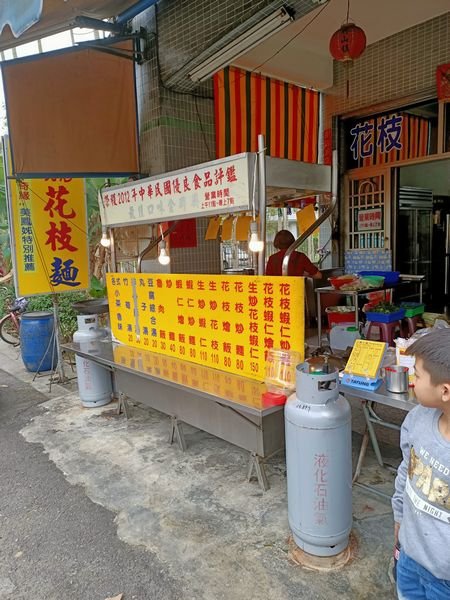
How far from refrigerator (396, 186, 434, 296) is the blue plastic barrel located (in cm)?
599

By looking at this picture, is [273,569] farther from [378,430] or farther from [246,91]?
[246,91]

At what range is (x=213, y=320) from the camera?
3.71 meters

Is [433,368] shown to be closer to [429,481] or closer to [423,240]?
[429,481]

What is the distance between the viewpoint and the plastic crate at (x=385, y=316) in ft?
17.2

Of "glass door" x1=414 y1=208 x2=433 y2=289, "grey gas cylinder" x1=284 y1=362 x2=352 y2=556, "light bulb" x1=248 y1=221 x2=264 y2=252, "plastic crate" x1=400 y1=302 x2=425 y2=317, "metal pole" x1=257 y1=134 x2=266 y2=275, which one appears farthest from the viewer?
"glass door" x1=414 y1=208 x2=433 y2=289

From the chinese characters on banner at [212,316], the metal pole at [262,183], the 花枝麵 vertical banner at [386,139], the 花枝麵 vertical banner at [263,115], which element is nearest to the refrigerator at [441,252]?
the 花枝麵 vertical banner at [386,139]

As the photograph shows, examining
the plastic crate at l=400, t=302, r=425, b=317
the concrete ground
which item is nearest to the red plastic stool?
the plastic crate at l=400, t=302, r=425, b=317

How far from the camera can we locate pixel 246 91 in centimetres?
638

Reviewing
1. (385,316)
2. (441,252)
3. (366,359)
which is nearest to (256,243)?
(366,359)

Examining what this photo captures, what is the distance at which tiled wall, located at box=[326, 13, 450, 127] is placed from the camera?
20.6 ft

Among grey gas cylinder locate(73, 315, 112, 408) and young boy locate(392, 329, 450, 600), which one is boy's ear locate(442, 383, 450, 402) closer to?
young boy locate(392, 329, 450, 600)

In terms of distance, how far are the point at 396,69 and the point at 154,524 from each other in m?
7.08

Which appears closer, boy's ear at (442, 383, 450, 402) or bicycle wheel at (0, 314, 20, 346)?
boy's ear at (442, 383, 450, 402)

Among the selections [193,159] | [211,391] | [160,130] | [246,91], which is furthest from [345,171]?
[211,391]
